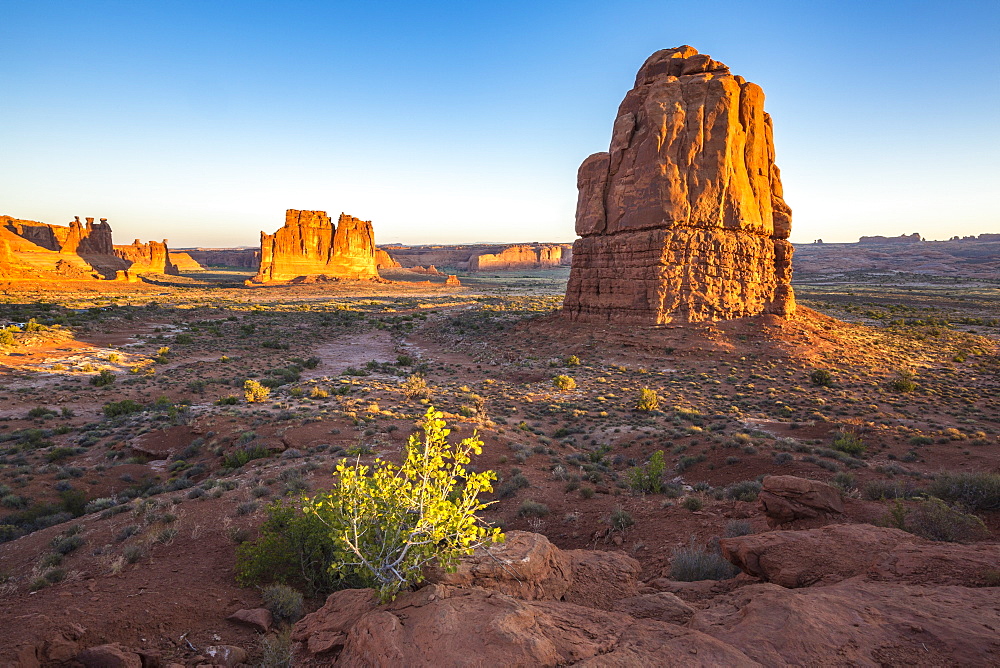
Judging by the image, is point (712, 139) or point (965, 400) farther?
point (712, 139)

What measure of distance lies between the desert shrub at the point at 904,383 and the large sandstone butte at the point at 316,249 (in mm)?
91585

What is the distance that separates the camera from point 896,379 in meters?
18.6

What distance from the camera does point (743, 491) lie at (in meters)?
8.05

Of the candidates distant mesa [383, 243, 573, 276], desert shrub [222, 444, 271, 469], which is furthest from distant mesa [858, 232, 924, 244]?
desert shrub [222, 444, 271, 469]

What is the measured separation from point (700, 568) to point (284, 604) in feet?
16.1

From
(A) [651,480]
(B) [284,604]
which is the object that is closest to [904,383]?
(A) [651,480]

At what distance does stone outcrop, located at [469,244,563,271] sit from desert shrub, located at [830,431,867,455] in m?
137

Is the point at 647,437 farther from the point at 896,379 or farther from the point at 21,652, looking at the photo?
the point at 896,379

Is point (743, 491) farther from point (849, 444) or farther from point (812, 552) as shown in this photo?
point (849, 444)

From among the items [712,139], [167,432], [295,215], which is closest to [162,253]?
[295,215]

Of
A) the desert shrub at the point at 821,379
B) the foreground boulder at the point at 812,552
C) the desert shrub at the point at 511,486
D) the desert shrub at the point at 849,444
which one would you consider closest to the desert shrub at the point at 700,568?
the foreground boulder at the point at 812,552

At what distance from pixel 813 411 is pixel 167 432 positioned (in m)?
21.1

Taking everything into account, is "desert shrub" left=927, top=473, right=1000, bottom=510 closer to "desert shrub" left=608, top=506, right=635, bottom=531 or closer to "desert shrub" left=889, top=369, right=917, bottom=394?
"desert shrub" left=608, top=506, right=635, bottom=531

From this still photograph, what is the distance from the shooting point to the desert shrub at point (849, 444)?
10.5m
